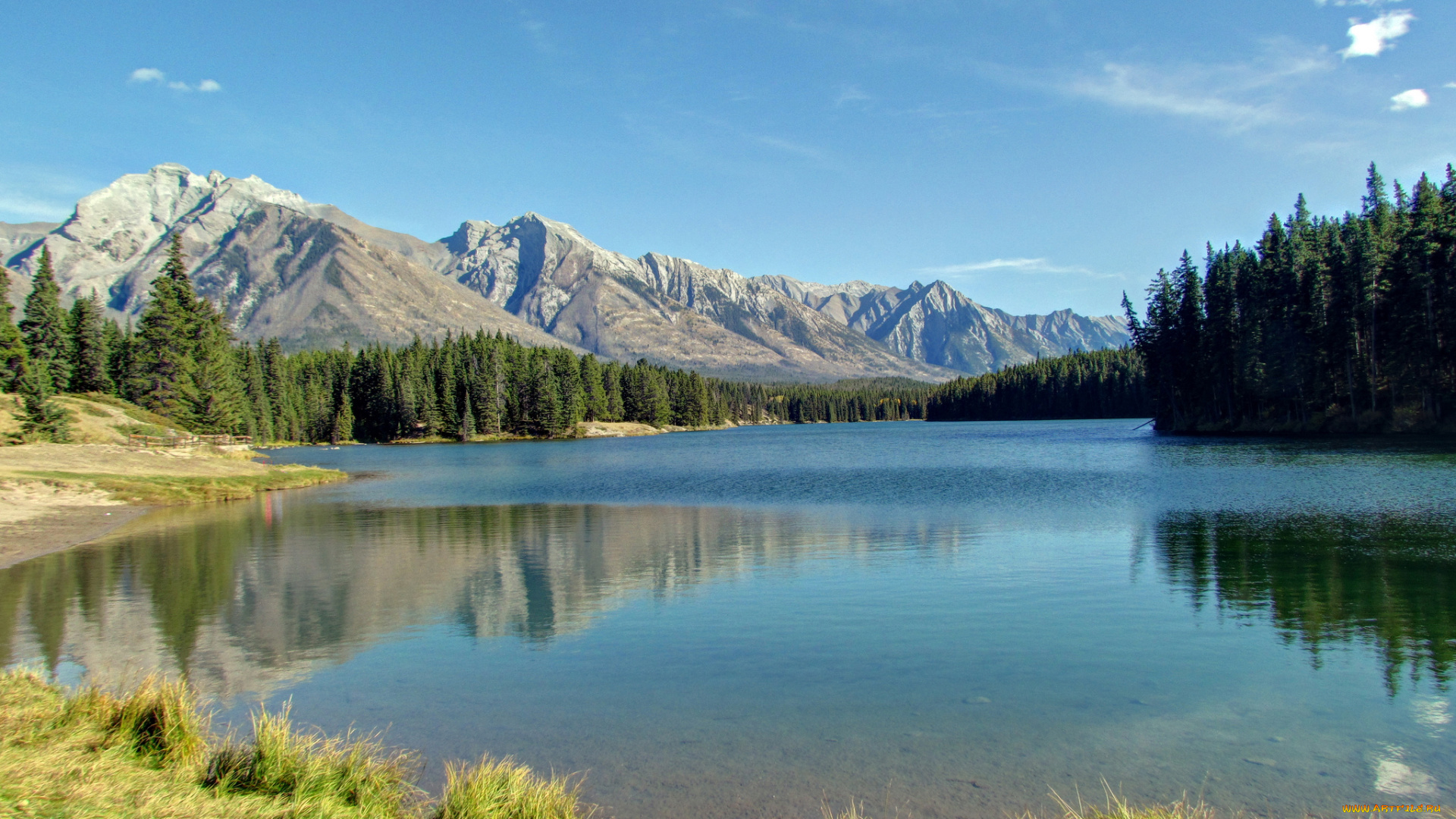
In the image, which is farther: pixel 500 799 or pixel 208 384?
pixel 208 384

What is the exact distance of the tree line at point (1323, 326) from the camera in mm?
65688

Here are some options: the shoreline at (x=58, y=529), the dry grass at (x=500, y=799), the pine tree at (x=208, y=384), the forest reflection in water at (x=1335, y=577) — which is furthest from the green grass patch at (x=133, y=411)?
the forest reflection in water at (x=1335, y=577)

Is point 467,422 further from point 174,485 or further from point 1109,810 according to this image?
point 1109,810

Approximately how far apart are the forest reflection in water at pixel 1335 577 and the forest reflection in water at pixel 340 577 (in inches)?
297

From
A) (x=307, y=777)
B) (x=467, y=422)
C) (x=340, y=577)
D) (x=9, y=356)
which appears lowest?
(x=340, y=577)

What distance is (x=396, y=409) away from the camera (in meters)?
143

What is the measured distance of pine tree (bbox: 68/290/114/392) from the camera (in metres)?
86.1

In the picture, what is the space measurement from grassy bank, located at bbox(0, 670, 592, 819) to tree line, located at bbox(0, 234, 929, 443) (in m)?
52.7

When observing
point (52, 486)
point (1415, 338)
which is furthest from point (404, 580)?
point (1415, 338)

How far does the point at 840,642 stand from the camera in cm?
1448

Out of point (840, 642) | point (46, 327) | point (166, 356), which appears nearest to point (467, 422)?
point (46, 327)

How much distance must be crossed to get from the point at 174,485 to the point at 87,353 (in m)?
64.7

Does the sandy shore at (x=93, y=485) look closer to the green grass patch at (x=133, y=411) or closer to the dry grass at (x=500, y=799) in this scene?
the green grass patch at (x=133, y=411)

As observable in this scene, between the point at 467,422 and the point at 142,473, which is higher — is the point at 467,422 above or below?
above
